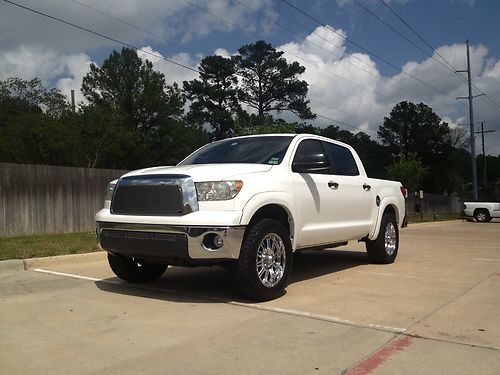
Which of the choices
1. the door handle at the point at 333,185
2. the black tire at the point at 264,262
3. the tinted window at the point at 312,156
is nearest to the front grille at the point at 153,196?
the black tire at the point at 264,262

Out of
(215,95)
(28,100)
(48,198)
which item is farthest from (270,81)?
(48,198)

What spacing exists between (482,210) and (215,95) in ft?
107

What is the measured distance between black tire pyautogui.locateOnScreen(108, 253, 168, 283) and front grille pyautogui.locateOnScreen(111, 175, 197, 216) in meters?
0.90

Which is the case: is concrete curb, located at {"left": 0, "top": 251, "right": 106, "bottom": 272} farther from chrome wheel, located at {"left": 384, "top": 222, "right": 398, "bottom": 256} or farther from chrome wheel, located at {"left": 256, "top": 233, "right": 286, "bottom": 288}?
chrome wheel, located at {"left": 384, "top": 222, "right": 398, "bottom": 256}

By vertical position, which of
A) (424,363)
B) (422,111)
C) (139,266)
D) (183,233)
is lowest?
(424,363)

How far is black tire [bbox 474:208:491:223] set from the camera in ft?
100

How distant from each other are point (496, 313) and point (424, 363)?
6.43 feet

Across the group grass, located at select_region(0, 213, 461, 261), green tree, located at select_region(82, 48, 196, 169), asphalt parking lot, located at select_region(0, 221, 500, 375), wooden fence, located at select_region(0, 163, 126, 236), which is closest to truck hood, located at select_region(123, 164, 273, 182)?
asphalt parking lot, located at select_region(0, 221, 500, 375)

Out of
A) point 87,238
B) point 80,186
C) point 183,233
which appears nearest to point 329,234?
point 183,233

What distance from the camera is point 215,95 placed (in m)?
55.9

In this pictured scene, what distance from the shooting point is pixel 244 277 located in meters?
Result: 5.71

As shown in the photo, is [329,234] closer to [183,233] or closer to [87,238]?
[183,233]

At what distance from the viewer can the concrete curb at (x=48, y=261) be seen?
8320 mm

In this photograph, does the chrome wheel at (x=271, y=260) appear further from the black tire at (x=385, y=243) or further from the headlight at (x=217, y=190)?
the black tire at (x=385, y=243)
